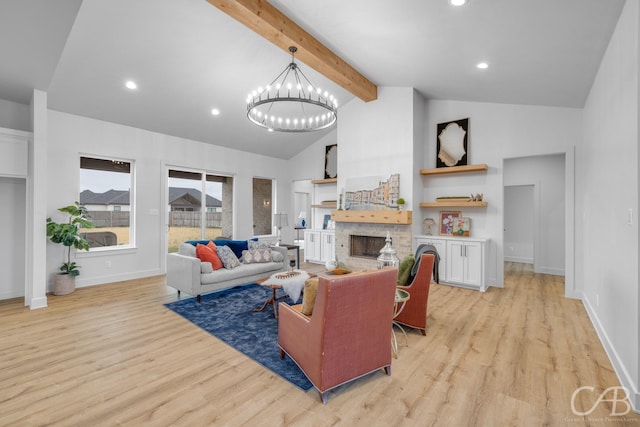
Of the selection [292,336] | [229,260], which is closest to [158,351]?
[292,336]

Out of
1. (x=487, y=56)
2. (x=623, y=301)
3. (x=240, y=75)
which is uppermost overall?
(x=240, y=75)

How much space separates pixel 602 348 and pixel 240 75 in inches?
227

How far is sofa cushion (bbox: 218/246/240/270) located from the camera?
4.73 metres

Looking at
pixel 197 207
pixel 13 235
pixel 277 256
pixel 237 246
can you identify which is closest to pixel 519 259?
pixel 277 256

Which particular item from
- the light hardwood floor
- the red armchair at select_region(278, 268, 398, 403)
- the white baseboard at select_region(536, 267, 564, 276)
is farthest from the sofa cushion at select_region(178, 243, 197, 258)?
the white baseboard at select_region(536, 267, 564, 276)

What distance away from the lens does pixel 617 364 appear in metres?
2.46

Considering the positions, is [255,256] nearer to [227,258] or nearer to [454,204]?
[227,258]

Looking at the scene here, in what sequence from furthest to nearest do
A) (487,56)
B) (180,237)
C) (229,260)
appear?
(180,237) → (229,260) → (487,56)

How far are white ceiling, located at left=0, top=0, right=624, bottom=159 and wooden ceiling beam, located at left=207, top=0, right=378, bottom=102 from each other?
11 centimetres

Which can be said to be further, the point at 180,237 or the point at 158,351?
the point at 180,237

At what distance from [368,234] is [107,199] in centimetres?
504

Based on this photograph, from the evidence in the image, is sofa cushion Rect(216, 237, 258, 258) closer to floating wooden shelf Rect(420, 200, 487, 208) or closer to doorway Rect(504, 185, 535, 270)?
floating wooden shelf Rect(420, 200, 487, 208)

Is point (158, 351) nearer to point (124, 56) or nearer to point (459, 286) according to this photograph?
point (124, 56)

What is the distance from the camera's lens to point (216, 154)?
23.6ft
